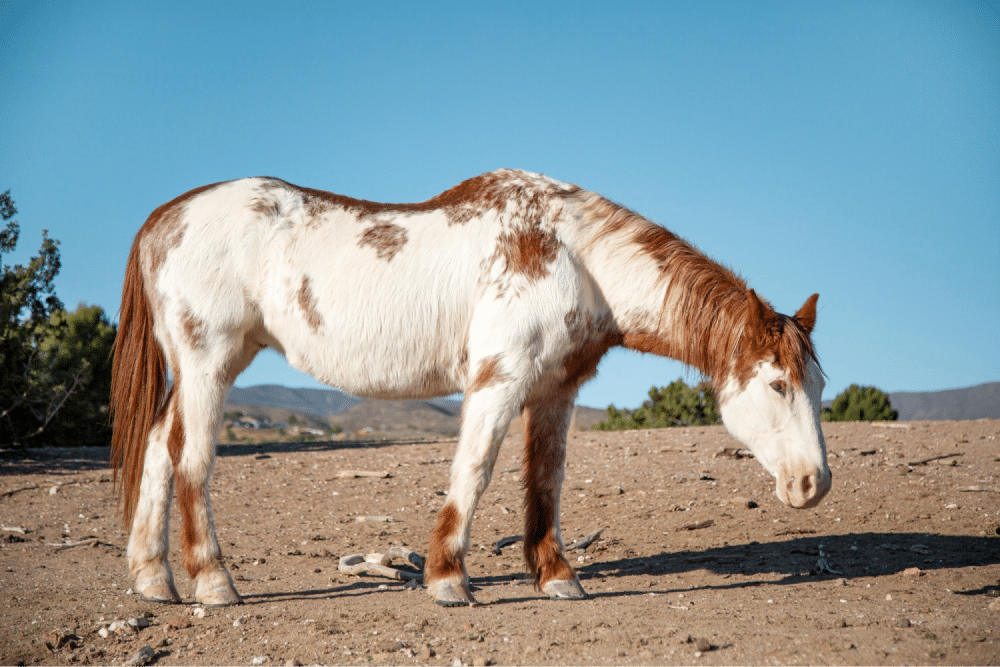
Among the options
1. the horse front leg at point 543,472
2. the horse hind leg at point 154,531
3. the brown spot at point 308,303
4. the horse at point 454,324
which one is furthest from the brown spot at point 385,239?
the horse hind leg at point 154,531

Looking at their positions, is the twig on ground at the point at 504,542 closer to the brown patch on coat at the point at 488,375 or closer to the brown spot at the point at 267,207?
the brown patch on coat at the point at 488,375

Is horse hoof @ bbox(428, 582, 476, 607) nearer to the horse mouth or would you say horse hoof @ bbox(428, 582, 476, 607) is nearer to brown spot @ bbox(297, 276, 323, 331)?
brown spot @ bbox(297, 276, 323, 331)

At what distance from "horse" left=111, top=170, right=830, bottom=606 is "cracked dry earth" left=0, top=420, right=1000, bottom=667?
1.81ft

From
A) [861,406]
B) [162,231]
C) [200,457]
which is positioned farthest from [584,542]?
[861,406]

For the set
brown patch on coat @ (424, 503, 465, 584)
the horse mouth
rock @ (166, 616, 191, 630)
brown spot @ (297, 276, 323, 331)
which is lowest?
rock @ (166, 616, 191, 630)

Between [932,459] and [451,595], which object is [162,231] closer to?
[451,595]

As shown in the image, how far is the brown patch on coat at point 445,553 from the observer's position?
4.75 meters

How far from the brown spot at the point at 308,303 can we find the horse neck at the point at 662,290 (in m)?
1.90

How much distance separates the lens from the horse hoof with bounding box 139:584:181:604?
16.3 feet

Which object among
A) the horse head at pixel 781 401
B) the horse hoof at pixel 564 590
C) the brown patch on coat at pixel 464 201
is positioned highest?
the brown patch on coat at pixel 464 201

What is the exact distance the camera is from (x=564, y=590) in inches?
199

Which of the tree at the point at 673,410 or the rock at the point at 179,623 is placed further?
the tree at the point at 673,410

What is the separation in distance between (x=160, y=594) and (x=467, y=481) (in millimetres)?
2235

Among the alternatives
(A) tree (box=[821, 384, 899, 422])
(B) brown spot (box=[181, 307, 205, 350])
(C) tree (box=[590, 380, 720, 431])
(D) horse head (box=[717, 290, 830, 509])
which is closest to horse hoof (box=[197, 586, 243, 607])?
(B) brown spot (box=[181, 307, 205, 350])
